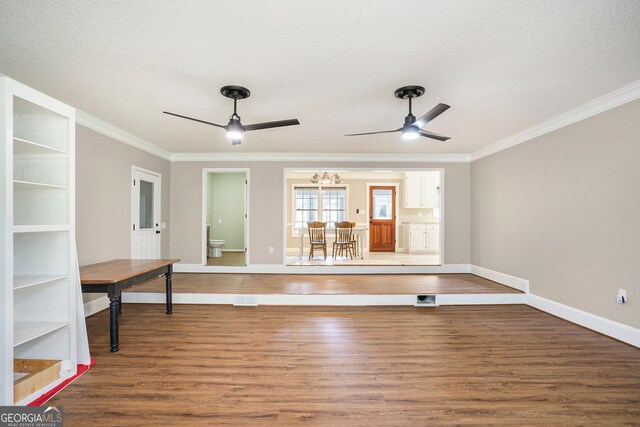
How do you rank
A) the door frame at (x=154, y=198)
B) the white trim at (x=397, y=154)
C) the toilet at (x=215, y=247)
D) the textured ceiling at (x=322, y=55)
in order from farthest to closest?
the toilet at (x=215, y=247) < the door frame at (x=154, y=198) < the white trim at (x=397, y=154) < the textured ceiling at (x=322, y=55)

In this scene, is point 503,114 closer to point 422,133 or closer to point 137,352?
point 422,133

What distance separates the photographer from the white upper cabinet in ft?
27.0

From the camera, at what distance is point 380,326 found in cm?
321

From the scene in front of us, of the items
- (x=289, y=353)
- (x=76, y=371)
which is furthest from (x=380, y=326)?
(x=76, y=371)

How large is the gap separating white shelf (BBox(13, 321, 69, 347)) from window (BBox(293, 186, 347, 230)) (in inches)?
257

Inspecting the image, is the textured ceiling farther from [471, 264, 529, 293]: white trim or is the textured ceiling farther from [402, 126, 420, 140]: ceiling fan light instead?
[471, 264, 529, 293]: white trim

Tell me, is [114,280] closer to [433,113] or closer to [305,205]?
[433,113]

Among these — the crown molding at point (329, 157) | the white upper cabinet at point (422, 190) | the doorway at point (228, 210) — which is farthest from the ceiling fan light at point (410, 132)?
the doorway at point (228, 210)

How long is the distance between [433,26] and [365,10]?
49 cm

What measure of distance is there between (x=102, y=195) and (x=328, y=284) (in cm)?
349

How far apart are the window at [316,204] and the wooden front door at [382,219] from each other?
2.96ft

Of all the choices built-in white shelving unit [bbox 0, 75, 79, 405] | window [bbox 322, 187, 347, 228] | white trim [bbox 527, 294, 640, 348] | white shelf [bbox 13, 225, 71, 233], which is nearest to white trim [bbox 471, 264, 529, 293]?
white trim [bbox 527, 294, 640, 348]

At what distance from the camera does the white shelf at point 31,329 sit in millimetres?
1853

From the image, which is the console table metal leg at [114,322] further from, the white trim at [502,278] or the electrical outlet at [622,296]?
the white trim at [502,278]
